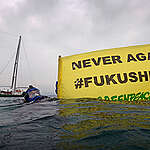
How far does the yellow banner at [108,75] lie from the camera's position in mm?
4258

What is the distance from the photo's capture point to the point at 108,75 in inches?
175

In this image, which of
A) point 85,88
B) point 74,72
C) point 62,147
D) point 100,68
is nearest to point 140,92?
point 100,68

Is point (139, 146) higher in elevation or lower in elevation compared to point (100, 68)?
lower

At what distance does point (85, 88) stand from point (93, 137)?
312 centimetres

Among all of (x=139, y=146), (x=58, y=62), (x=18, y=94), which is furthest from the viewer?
(x=18, y=94)

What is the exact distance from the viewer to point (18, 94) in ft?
79.8

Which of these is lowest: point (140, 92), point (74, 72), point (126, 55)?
point (140, 92)

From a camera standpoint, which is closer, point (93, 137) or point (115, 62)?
point (93, 137)

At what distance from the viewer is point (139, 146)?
45.6 inches

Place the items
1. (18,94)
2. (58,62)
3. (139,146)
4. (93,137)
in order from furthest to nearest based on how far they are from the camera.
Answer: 1. (18,94)
2. (58,62)
3. (93,137)
4. (139,146)

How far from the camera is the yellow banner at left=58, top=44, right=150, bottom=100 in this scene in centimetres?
426

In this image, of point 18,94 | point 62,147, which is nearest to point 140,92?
point 62,147

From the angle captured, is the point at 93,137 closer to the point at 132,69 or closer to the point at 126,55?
the point at 132,69

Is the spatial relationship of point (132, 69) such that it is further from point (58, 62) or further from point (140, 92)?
point (58, 62)
